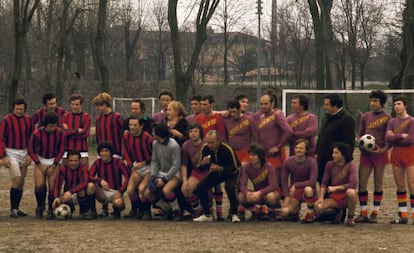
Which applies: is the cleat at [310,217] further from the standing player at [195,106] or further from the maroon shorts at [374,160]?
the standing player at [195,106]

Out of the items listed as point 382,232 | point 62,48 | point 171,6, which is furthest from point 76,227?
point 62,48

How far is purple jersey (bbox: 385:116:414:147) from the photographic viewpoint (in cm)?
980

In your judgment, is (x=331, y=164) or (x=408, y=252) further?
(x=331, y=164)

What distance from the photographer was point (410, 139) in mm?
9805

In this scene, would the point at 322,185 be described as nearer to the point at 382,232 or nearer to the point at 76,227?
the point at 382,232

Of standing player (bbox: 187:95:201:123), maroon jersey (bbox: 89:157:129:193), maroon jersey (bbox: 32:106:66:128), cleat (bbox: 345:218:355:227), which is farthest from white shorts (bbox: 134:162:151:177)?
cleat (bbox: 345:218:355:227)

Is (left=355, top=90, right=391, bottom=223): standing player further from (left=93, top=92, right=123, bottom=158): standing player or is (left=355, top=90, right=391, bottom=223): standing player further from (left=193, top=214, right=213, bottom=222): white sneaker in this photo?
(left=93, top=92, right=123, bottom=158): standing player

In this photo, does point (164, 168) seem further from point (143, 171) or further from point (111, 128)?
point (111, 128)

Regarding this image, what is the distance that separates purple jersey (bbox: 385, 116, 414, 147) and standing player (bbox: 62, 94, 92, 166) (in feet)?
14.0

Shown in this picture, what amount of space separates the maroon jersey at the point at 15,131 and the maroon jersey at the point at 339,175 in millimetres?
4251

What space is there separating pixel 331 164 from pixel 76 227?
3381mm

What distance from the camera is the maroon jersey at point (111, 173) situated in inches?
412

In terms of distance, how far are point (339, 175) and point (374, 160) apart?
29.0 inches

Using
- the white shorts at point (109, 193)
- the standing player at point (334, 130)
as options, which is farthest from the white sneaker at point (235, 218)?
the white shorts at point (109, 193)
